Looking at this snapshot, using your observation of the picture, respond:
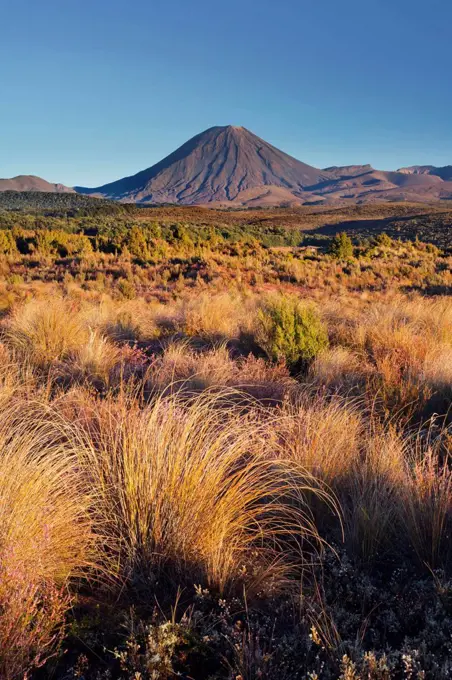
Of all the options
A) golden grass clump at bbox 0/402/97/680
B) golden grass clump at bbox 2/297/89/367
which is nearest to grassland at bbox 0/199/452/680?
golden grass clump at bbox 0/402/97/680

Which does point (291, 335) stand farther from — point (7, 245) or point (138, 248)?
point (7, 245)

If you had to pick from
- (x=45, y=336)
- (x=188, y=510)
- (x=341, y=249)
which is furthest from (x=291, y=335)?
(x=341, y=249)

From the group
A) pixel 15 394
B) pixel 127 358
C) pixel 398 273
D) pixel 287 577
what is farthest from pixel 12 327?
pixel 398 273

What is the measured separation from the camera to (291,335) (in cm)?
543

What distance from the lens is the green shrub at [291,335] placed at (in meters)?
5.32

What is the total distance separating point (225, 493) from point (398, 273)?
19.5 metres

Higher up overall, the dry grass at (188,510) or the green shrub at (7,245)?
the green shrub at (7,245)

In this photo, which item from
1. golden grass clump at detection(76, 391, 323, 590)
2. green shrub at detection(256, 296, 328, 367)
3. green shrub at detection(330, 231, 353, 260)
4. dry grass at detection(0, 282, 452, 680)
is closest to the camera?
dry grass at detection(0, 282, 452, 680)

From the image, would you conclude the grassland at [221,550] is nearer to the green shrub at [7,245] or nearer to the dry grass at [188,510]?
the dry grass at [188,510]

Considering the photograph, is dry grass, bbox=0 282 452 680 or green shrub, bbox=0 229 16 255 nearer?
dry grass, bbox=0 282 452 680

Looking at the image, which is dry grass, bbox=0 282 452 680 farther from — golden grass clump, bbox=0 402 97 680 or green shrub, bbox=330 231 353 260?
green shrub, bbox=330 231 353 260

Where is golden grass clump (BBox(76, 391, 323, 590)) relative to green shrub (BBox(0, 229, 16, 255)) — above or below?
below

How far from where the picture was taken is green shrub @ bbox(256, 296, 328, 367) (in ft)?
17.4

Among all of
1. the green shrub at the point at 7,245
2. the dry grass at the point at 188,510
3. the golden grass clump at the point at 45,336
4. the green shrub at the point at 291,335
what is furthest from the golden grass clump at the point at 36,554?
the green shrub at the point at 7,245
